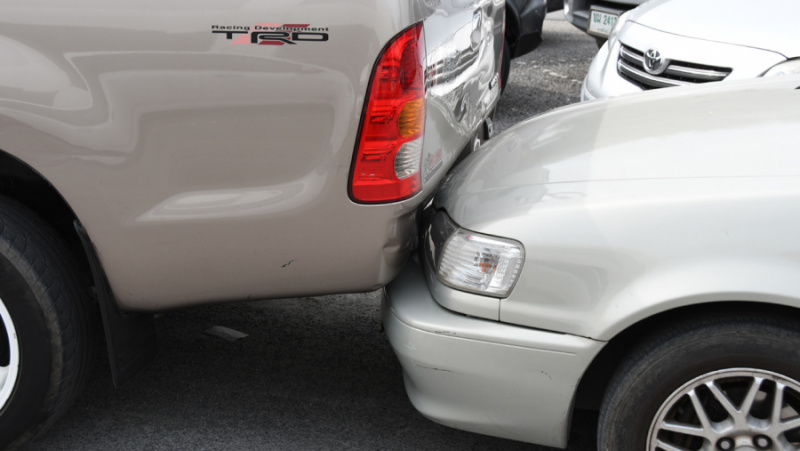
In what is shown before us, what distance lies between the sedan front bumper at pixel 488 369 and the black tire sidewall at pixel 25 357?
1.01 meters

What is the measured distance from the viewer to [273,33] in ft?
7.16

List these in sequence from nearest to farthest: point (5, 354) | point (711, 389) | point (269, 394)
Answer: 1. point (711, 389)
2. point (5, 354)
3. point (269, 394)

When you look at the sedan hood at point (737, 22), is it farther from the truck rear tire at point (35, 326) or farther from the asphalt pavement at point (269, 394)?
the truck rear tire at point (35, 326)

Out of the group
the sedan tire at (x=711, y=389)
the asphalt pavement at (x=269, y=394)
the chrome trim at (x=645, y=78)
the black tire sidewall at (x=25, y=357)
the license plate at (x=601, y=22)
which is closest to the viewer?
the sedan tire at (x=711, y=389)

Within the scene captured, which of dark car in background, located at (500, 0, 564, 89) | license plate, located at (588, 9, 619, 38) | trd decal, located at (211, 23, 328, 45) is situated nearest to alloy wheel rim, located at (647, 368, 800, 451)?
trd decal, located at (211, 23, 328, 45)

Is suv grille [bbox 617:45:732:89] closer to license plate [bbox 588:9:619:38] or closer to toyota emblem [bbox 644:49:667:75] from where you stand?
toyota emblem [bbox 644:49:667:75]

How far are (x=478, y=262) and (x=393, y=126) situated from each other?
1.42 feet

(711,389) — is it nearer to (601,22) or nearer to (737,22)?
(737,22)

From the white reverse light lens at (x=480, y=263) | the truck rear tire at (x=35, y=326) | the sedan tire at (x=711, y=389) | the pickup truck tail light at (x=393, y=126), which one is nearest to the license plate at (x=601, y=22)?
the pickup truck tail light at (x=393, y=126)

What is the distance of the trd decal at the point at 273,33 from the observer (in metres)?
2.17

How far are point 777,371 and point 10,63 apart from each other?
2.06 metres

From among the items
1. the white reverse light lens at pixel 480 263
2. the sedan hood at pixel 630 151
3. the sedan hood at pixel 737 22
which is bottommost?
the sedan hood at pixel 737 22

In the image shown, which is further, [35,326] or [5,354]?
[5,354]

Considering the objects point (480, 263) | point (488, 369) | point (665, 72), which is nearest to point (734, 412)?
point (488, 369)
